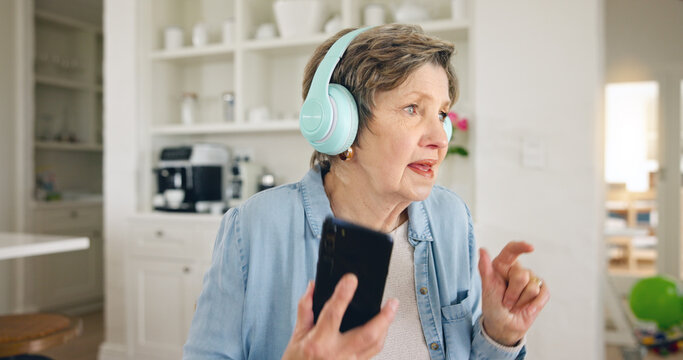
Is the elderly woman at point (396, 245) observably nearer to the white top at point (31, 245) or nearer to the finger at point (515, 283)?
the finger at point (515, 283)

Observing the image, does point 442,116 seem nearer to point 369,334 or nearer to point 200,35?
point 369,334

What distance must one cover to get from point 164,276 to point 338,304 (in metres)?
2.56

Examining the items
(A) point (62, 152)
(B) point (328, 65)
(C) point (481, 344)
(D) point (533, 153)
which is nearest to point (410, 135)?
(B) point (328, 65)

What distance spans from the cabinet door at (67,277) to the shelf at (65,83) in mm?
1176

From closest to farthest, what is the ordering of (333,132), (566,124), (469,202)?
(333,132)
(566,124)
(469,202)

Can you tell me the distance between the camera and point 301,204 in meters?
0.98

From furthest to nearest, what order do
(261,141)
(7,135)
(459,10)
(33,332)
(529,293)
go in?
(7,135) → (261,141) → (459,10) → (33,332) → (529,293)

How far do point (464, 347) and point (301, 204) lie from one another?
398 mm

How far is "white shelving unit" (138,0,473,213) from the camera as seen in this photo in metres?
2.97

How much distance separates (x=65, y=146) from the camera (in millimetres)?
4320

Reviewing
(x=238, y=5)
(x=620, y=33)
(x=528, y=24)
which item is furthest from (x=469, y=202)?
(x=620, y=33)

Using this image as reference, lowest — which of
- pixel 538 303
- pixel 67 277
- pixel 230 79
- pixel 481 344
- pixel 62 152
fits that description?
pixel 67 277

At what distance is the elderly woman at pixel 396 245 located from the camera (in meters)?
0.88

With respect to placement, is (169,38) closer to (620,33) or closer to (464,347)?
(464,347)
